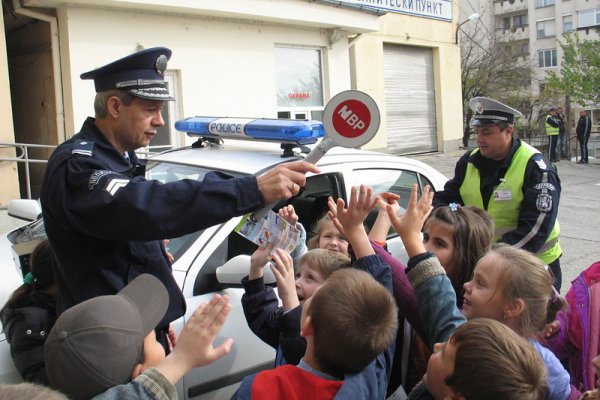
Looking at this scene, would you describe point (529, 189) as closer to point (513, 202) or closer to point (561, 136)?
point (513, 202)

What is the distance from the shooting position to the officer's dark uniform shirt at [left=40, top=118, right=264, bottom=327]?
1.83 m

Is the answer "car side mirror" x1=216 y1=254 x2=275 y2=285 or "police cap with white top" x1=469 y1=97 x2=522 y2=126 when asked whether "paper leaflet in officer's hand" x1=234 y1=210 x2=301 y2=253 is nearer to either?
"car side mirror" x1=216 y1=254 x2=275 y2=285

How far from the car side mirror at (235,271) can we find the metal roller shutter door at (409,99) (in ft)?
43.7

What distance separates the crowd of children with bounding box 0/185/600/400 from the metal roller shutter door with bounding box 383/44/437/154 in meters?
13.3

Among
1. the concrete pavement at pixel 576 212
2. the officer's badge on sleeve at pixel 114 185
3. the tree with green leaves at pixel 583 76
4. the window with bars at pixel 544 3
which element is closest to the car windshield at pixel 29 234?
the officer's badge on sleeve at pixel 114 185

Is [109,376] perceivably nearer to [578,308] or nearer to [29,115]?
[578,308]

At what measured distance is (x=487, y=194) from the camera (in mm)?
3760

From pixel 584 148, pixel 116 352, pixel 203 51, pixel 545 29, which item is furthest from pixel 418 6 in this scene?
pixel 545 29

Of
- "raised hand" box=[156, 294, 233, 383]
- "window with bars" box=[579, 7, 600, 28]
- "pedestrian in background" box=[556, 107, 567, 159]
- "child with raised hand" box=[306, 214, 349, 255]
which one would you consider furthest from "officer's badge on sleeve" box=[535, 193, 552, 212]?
"window with bars" box=[579, 7, 600, 28]

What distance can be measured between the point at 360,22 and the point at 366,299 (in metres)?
12.1

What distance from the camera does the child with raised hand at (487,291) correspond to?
7.04ft

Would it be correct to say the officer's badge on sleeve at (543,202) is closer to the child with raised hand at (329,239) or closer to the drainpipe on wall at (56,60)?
the child with raised hand at (329,239)

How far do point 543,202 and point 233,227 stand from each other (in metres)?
1.73

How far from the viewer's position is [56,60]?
9.49 m
